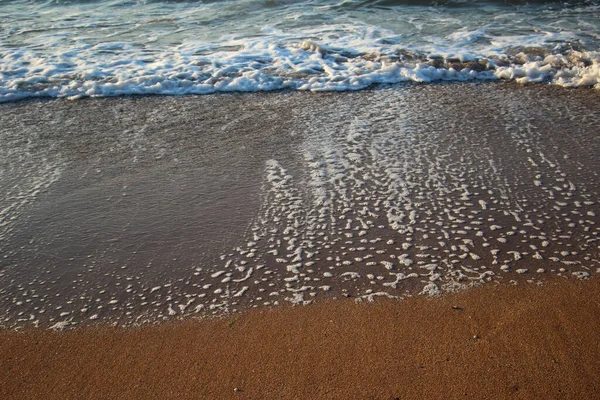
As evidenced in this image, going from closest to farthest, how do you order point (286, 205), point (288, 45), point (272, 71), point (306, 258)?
1. point (306, 258)
2. point (286, 205)
3. point (272, 71)
4. point (288, 45)

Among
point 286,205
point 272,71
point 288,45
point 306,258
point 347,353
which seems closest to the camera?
point 347,353

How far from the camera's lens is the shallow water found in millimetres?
2893

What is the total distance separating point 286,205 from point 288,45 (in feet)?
16.6

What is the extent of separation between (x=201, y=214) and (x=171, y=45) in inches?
222

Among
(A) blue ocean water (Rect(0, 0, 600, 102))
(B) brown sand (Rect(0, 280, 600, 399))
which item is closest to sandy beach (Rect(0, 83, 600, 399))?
(B) brown sand (Rect(0, 280, 600, 399))

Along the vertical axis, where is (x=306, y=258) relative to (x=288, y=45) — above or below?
below

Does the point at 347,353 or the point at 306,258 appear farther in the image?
the point at 306,258

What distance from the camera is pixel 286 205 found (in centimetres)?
365

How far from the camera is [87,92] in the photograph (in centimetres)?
634

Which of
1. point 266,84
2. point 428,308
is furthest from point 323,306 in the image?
point 266,84

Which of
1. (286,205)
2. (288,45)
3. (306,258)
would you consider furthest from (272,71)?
(306,258)

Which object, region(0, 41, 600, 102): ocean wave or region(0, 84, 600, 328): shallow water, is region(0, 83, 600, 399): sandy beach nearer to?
region(0, 84, 600, 328): shallow water

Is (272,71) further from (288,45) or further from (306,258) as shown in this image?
(306,258)

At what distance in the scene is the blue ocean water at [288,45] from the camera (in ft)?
21.4
